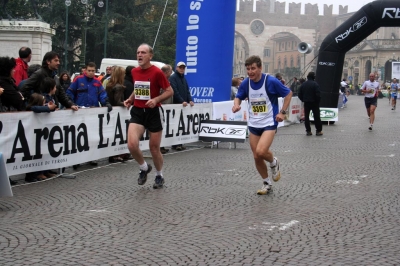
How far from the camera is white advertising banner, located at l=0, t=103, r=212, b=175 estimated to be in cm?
1023

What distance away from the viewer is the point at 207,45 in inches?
727

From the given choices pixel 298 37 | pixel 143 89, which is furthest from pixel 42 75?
pixel 298 37

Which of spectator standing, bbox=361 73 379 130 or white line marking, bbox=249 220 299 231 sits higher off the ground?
spectator standing, bbox=361 73 379 130

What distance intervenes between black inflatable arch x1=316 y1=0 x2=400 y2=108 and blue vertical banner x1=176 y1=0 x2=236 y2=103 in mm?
8651

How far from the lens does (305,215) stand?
798 centimetres

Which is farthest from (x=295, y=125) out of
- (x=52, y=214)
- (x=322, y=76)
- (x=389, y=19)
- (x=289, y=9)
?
(x=289, y=9)

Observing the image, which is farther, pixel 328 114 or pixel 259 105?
pixel 328 114

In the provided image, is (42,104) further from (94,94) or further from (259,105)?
(259,105)

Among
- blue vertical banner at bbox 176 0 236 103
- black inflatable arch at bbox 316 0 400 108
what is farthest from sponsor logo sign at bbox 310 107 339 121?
blue vertical banner at bbox 176 0 236 103

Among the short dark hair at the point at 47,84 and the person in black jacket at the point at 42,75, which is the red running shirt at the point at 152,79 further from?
the person in black jacket at the point at 42,75

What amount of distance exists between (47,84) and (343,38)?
697 inches

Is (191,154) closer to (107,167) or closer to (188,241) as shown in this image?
(107,167)

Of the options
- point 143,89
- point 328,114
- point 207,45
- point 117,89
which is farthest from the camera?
point 328,114

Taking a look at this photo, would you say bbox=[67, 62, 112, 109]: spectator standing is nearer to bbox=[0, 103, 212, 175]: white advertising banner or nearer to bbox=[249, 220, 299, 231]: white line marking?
bbox=[0, 103, 212, 175]: white advertising banner
